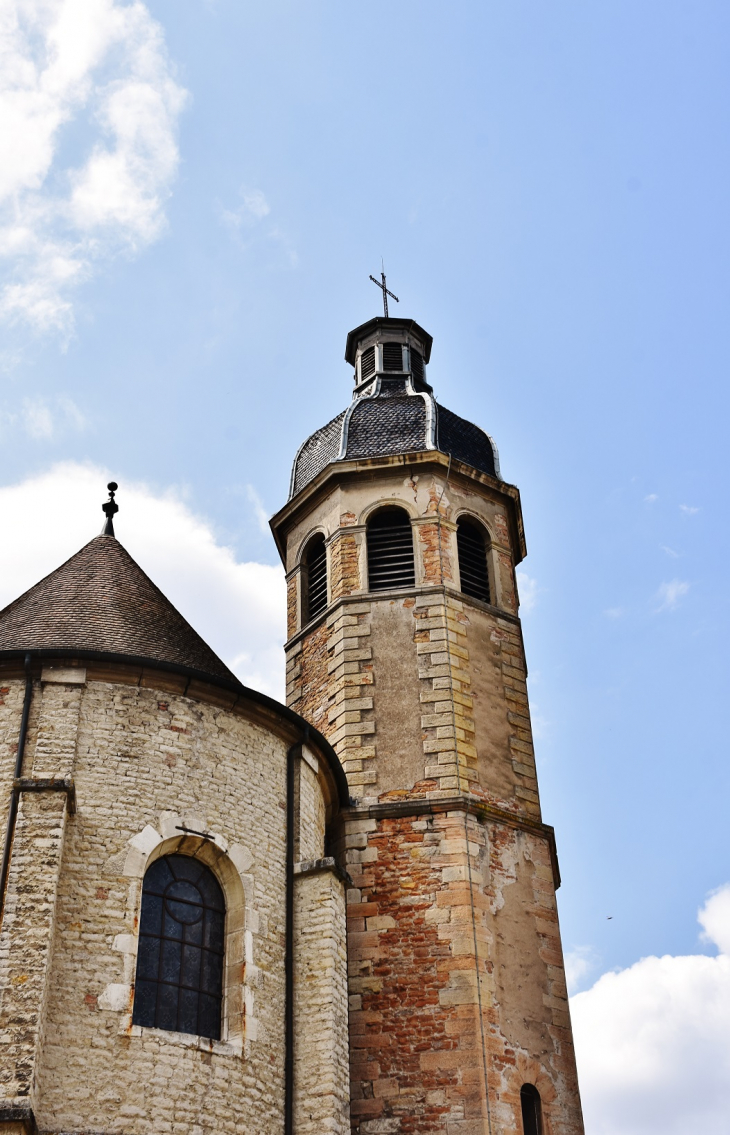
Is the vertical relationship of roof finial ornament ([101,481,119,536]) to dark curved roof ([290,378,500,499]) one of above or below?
below

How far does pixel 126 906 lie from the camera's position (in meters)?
12.0

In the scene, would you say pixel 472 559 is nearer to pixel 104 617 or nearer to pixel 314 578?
pixel 314 578

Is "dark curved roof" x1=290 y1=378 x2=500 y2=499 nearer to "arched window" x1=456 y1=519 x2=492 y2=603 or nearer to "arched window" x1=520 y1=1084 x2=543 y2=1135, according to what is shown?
"arched window" x1=456 y1=519 x2=492 y2=603

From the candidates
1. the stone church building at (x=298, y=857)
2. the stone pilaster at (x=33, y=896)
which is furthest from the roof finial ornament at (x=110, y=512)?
the stone pilaster at (x=33, y=896)

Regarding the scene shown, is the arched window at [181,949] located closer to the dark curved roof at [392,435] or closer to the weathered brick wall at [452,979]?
the weathered brick wall at [452,979]

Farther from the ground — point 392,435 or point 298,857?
point 392,435

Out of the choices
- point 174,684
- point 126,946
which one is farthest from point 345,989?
point 174,684

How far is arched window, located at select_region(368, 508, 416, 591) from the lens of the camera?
18.3 m

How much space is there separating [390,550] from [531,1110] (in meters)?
7.84

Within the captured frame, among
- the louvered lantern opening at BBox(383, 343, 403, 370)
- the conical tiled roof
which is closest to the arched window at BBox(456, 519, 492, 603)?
the conical tiled roof


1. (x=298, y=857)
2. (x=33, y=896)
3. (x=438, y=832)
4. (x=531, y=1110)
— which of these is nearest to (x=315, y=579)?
(x=438, y=832)

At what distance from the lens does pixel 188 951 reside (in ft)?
41.0

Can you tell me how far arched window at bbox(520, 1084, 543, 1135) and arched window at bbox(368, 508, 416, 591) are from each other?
6.93m

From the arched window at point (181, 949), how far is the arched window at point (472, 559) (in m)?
6.96
